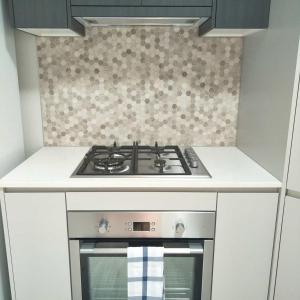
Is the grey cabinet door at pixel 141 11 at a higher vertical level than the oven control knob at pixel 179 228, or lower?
higher

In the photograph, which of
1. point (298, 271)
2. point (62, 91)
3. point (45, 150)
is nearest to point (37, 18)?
point (62, 91)

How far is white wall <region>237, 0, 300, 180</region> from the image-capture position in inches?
→ 42.7

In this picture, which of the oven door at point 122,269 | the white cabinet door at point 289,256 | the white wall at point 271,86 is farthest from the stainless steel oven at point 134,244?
the white wall at point 271,86

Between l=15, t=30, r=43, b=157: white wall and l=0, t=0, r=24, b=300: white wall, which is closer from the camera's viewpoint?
l=0, t=0, r=24, b=300: white wall

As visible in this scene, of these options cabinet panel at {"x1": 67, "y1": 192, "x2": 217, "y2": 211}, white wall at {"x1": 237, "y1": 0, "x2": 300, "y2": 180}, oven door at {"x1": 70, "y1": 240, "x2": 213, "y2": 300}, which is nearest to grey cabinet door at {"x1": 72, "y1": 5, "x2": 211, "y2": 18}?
white wall at {"x1": 237, "y1": 0, "x2": 300, "y2": 180}

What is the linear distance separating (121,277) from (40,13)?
118cm

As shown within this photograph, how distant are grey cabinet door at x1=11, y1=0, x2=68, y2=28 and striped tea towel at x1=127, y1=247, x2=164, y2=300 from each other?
3.23ft

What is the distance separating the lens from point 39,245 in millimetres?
1231

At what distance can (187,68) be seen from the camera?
1.58 meters

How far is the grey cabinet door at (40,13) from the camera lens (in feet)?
4.01

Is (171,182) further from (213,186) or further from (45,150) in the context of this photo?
(45,150)

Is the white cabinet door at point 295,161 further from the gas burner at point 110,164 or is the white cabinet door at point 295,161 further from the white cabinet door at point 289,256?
the gas burner at point 110,164

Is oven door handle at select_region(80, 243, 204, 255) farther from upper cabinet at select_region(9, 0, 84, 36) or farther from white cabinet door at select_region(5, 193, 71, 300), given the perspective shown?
upper cabinet at select_region(9, 0, 84, 36)

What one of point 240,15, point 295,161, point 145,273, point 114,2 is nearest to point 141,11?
point 114,2
